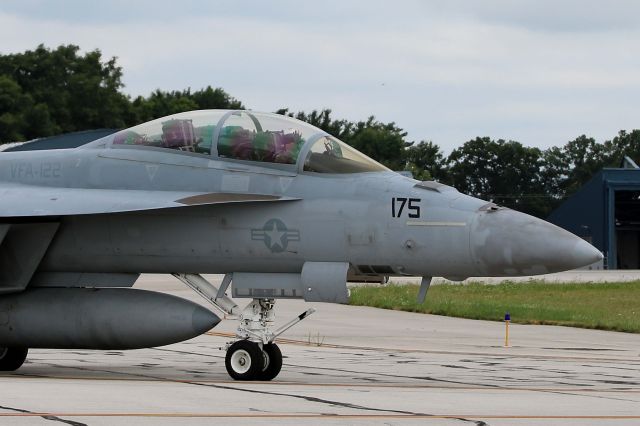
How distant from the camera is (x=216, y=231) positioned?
15062 millimetres

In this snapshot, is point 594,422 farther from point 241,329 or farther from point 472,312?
point 472,312

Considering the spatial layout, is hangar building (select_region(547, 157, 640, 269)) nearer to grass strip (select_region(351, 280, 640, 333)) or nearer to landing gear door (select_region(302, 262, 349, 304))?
grass strip (select_region(351, 280, 640, 333))

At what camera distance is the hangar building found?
6988 cm

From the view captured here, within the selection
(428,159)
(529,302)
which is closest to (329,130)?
(428,159)

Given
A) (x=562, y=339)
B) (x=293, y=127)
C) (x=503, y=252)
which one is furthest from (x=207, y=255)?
(x=562, y=339)

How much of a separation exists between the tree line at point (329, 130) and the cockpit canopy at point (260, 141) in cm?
5738

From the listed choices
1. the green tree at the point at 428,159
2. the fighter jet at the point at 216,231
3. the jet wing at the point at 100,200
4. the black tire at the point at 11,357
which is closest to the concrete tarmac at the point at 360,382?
the black tire at the point at 11,357

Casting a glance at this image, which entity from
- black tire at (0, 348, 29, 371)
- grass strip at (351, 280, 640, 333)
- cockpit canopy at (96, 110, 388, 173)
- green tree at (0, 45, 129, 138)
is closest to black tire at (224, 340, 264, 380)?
cockpit canopy at (96, 110, 388, 173)

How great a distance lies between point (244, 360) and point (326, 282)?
1373 millimetres

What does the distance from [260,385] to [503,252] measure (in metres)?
2.98

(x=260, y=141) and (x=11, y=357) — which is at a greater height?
(x=260, y=141)

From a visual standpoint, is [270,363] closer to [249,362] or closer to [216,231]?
[249,362]

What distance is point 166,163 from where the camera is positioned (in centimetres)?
1526

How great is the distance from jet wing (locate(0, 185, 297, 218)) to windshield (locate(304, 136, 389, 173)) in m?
0.52
